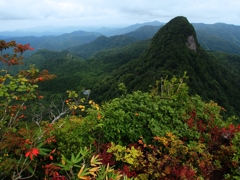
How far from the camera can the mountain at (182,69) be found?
199ft

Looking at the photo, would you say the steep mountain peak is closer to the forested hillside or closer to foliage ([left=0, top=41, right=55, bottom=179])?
the forested hillside

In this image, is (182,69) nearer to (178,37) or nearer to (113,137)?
(178,37)

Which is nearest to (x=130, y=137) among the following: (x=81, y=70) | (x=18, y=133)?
(x=18, y=133)

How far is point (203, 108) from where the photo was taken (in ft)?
21.3

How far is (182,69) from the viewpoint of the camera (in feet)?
209

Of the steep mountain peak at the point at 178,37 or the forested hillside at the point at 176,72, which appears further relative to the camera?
the steep mountain peak at the point at 178,37

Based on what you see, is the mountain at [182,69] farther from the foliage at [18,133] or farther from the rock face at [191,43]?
the foliage at [18,133]

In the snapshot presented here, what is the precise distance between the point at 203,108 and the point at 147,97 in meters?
2.19

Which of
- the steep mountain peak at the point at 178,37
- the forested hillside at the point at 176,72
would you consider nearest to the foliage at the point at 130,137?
the forested hillside at the point at 176,72

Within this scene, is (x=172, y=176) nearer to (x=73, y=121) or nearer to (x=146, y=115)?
(x=146, y=115)

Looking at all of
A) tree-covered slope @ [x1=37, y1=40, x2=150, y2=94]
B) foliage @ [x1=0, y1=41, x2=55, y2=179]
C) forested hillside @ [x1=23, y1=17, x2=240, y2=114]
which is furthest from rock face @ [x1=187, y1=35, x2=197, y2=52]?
foliage @ [x1=0, y1=41, x2=55, y2=179]

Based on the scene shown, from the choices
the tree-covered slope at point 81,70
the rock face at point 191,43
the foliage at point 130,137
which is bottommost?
the tree-covered slope at point 81,70

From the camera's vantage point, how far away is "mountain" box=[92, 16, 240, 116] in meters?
60.7

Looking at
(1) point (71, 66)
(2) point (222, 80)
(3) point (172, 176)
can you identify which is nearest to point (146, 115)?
(3) point (172, 176)
